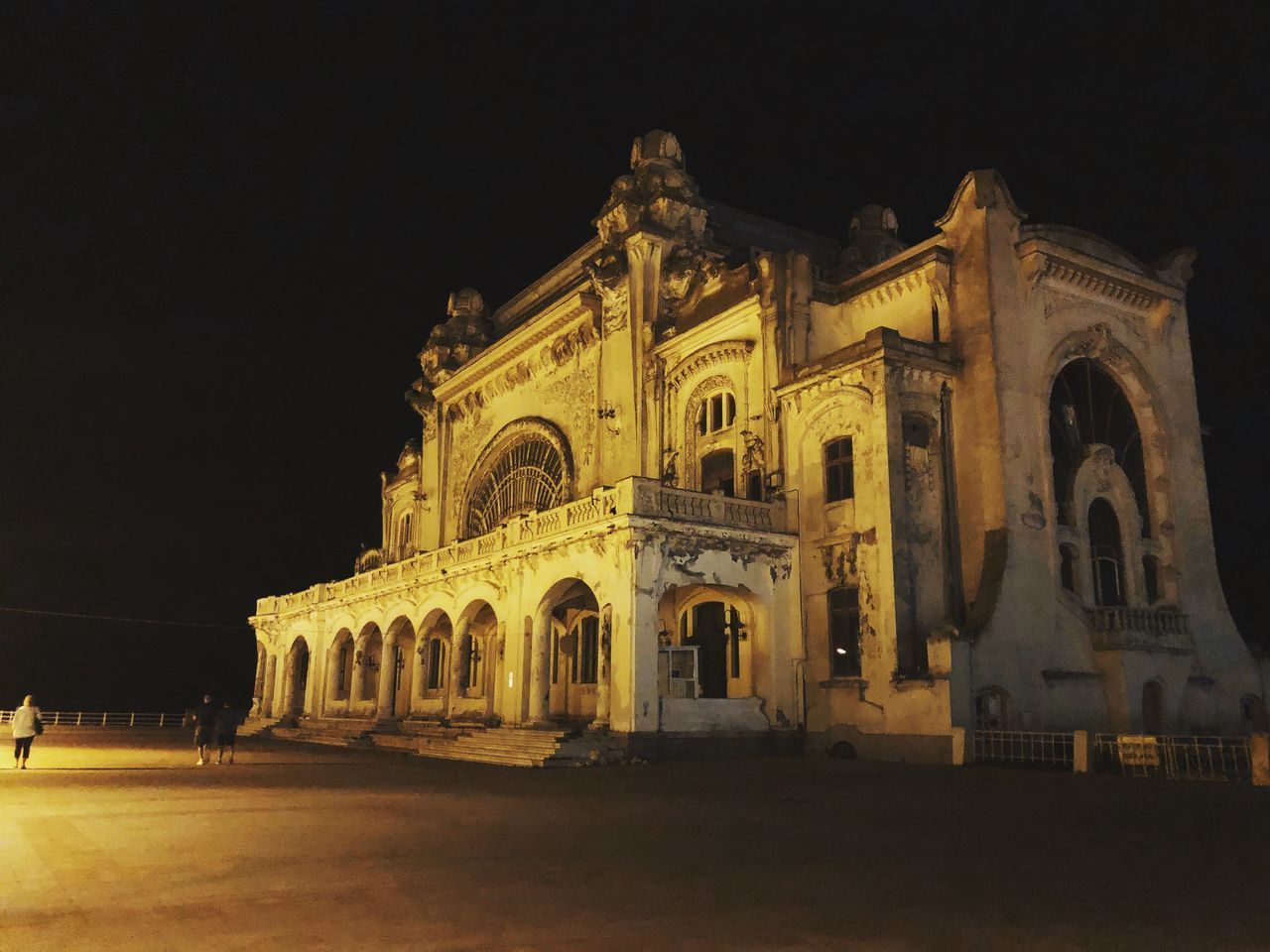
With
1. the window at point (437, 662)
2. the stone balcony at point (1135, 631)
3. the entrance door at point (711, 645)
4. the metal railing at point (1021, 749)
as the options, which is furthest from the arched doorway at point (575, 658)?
the stone balcony at point (1135, 631)

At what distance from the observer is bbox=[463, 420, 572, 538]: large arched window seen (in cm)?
3512

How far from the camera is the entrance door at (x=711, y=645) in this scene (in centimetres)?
2648

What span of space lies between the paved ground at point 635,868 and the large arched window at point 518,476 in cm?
2067

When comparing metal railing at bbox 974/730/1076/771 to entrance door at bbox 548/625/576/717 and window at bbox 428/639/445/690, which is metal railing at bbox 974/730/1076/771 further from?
window at bbox 428/639/445/690

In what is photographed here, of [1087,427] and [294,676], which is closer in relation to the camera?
[1087,427]

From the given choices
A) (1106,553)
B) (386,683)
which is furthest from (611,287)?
(1106,553)

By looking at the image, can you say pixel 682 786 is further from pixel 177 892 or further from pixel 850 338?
pixel 850 338

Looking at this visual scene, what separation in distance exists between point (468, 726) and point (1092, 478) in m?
18.2

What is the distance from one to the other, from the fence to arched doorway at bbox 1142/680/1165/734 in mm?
42589

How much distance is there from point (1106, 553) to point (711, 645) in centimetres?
1091

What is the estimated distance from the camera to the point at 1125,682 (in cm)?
2362

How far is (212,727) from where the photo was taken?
2220 centimetres

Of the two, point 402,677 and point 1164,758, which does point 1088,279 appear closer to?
point 1164,758

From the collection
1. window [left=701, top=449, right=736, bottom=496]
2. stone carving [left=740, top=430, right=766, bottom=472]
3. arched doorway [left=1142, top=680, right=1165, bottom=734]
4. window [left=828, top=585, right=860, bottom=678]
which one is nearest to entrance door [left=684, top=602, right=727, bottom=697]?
window [left=828, top=585, right=860, bottom=678]
